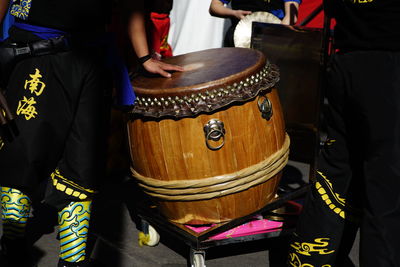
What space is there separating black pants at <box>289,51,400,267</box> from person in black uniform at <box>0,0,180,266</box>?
0.94m

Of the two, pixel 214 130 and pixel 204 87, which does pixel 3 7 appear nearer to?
pixel 204 87

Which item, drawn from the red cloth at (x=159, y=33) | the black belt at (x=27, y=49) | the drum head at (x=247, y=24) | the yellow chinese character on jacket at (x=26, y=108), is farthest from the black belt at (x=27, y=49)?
the drum head at (x=247, y=24)

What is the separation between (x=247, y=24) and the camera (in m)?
3.63

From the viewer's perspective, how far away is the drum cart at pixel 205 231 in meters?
2.46

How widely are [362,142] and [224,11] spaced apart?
2211mm

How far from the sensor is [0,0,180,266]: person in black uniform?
7.02ft

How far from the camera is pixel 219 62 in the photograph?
8.30 feet

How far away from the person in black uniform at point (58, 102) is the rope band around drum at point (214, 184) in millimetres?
301

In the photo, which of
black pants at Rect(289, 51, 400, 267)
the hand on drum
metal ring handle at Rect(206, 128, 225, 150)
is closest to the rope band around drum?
metal ring handle at Rect(206, 128, 225, 150)

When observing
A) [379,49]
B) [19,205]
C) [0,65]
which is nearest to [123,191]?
[19,205]

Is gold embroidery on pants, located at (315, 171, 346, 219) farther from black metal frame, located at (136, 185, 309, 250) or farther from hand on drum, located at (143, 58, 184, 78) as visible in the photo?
hand on drum, located at (143, 58, 184, 78)

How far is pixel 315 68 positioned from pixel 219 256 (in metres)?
1.49

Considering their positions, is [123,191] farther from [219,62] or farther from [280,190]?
[219,62]

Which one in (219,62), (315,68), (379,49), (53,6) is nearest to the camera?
(379,49)
